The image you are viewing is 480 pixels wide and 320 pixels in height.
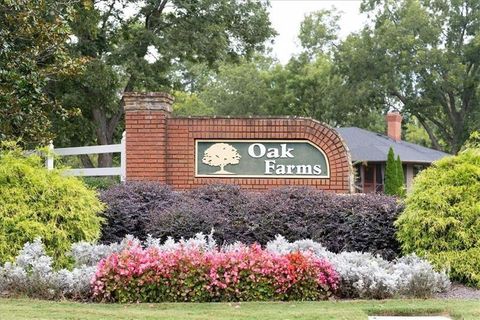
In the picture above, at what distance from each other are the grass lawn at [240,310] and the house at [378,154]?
2201 centimetres

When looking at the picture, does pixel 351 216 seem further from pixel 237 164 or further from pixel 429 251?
pixel 237 164

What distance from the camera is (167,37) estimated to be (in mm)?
23891

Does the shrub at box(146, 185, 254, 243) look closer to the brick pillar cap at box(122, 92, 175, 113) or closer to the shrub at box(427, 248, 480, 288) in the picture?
the brick pillar cap at box(122, 92, 175, 113)

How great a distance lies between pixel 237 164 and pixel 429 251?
3618 millimetres

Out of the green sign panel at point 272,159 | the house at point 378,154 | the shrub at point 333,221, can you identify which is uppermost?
the house at point 378,154

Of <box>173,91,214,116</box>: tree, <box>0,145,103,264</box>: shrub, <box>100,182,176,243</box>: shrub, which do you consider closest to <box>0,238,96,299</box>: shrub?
<box>0,145,103,264</box>: shrub

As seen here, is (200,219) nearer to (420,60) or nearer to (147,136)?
(147,136)

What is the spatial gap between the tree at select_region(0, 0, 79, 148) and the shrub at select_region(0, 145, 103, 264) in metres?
2.11

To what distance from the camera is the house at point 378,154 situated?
93.6 ft

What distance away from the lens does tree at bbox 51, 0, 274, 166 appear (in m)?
22.8

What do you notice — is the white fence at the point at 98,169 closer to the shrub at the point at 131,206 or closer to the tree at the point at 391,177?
the shrub at the point at 131,206

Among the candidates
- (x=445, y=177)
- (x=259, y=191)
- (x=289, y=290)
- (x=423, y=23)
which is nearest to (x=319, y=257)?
(x=289, y=290)

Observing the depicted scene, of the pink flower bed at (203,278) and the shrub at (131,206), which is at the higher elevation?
the shrub at (131,206)

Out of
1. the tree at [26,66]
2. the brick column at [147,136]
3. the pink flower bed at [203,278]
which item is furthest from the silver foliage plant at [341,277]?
the tree at [26,66]
